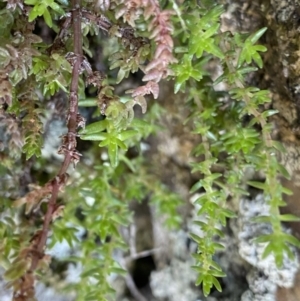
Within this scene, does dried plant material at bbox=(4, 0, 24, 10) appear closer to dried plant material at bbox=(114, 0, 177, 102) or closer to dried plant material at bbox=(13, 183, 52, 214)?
dried plant material at bbox=(114, 0, 177, 102)

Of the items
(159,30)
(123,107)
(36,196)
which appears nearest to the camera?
(159,30)

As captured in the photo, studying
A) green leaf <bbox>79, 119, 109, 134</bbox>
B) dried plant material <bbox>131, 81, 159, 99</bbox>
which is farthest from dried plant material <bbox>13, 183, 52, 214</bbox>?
dried plant material <bbox>131, 81, 159, 99</bbox>

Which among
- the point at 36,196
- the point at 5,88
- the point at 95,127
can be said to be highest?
the point at 5,88

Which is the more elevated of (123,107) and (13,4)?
(13,4)

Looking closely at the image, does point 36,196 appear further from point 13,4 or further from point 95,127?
point 13,4

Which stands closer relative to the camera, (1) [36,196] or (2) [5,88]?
(2) [5,88]

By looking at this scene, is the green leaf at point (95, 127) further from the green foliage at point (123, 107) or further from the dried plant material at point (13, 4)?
the dried plant material at point (13, 4)

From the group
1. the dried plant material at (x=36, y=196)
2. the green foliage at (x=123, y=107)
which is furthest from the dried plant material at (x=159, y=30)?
the dried plant material at (x=36, y=196)

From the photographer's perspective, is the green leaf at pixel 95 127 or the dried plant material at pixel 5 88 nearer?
the dried plant material at pixel 5 88

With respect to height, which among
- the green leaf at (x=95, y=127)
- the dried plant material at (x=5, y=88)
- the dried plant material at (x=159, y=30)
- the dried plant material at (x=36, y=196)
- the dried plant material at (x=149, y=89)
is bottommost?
the dried plant material at (x=36, y=196)

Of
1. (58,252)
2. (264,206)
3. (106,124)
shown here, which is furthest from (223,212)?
(58,252)

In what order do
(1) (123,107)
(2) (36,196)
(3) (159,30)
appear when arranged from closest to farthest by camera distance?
(3) (159,30) < (1) (123,107) < (2) (36,196)

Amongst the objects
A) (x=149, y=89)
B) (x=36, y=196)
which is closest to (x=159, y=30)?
(x=149, y=89)
